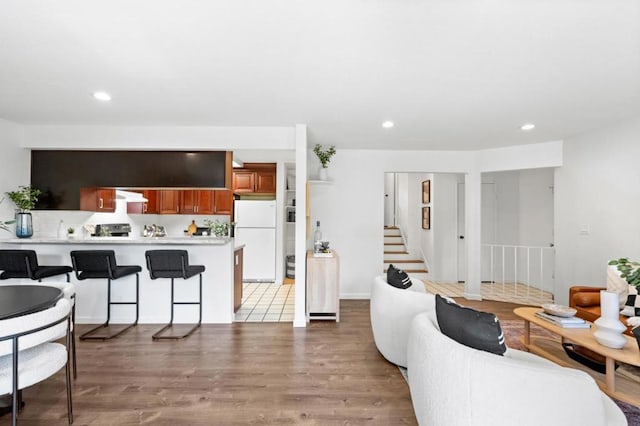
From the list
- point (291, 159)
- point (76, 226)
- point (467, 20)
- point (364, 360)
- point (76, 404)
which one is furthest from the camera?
point (291, 159)

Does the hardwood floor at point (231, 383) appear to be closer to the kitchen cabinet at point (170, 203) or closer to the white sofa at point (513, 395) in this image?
the white sofa at point (513, 395)

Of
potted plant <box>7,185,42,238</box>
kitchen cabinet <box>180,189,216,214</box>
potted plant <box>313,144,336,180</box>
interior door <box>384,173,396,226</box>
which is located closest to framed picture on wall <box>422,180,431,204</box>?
interior door <box>384,173,396,226</box>

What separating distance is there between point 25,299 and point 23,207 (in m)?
2.67

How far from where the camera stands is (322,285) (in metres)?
3.96

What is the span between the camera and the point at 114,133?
3.99 meters

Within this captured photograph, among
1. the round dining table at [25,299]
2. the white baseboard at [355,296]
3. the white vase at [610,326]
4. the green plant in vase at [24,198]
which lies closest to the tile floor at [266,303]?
the white baseboard at [355,296]

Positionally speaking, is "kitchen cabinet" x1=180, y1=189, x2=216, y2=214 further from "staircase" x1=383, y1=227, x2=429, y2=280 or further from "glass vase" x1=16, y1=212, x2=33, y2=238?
"staircase" x1=383, y1=227, x2=429, y2=280

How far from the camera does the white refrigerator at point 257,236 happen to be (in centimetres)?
620

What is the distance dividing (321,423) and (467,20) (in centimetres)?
259

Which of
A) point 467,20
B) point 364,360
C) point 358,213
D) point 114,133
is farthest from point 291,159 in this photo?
point 467,20

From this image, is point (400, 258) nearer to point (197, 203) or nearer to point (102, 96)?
point (197, 203)

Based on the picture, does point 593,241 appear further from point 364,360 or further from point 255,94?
point 255,94

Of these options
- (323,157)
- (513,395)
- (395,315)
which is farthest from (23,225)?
(513,395)

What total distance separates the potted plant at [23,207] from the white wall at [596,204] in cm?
697
